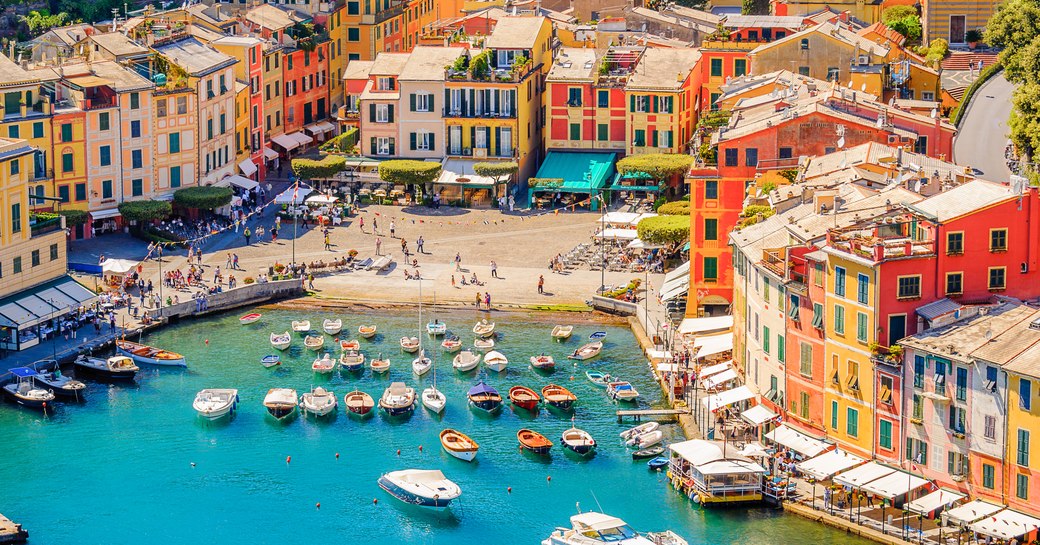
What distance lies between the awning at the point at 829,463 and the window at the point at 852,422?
1174 millimetres

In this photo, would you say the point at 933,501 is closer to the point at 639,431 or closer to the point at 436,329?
the point at 639,431

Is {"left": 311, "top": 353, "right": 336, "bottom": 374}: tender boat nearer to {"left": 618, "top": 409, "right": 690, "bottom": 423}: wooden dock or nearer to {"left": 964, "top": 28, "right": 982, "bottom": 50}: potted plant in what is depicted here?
{"left": 618, "top": 409, "right": 690, "bottom": 423}: wooden dock

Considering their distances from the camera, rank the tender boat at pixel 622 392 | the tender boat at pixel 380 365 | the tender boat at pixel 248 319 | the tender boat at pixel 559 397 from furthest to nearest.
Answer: the tender boat at pixel 248 319, the tender boat at pixel 380 365, the tender boat at pixel 622 392, the tender boat at pixel 559 397

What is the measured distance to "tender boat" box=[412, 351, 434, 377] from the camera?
142500mm

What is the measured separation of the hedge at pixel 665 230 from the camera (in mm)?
161163

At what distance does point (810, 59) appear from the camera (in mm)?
175125

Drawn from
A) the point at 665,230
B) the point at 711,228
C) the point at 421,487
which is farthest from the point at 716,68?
the point at 421,487

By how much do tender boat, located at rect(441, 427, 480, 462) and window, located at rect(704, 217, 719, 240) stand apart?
27.3 metres

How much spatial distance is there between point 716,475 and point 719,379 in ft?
51.8

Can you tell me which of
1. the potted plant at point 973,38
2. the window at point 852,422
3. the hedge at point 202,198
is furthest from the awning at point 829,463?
the potted plant at point 973,38

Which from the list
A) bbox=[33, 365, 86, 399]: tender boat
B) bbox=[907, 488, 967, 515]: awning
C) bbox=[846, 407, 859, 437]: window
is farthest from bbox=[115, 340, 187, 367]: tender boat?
bbox=[907, 488, 967, 515]: awning

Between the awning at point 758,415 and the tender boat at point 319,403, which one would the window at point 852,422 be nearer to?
the awning at point 758,415

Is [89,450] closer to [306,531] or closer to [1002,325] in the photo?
[306,531]

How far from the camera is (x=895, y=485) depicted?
113312mm
